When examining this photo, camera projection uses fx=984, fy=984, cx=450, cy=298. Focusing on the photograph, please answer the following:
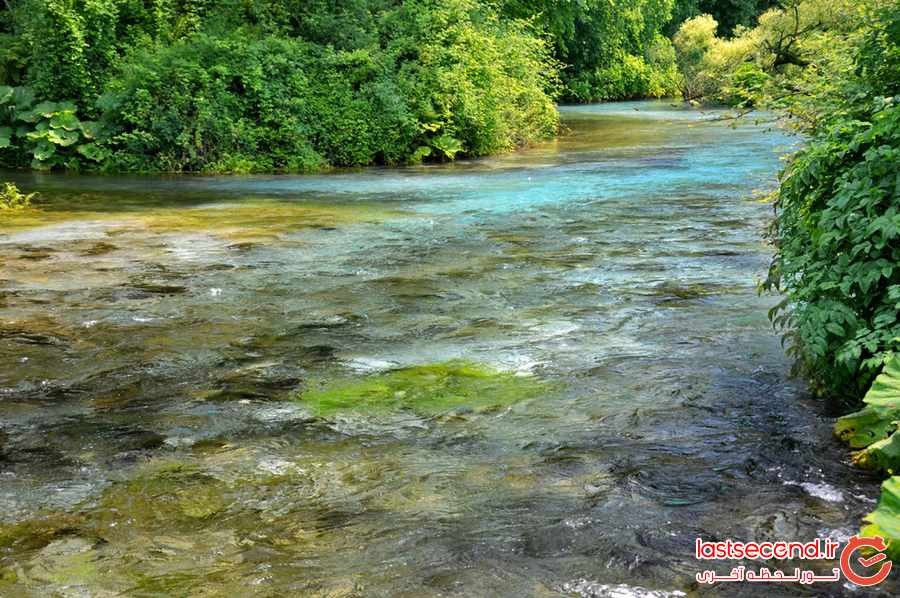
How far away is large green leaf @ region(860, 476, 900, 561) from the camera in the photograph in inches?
141

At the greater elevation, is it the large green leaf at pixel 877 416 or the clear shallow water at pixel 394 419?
the large green leaf at pixel 877 416

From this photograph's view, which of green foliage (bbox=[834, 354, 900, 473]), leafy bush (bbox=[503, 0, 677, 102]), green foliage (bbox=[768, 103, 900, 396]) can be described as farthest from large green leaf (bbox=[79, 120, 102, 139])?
leafy bush (bbox=[503, 0, 677, 102])

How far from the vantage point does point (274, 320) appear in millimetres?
7801

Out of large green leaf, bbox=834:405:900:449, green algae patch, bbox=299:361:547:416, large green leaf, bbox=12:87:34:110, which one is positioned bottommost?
green algae patch, bbox=299:361:547:416

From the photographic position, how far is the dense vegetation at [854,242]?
4711 millimetres

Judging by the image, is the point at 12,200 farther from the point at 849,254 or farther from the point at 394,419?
the point at 849,254

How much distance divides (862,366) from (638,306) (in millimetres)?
3294

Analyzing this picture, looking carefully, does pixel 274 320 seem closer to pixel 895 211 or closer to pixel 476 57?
pixel 895 211

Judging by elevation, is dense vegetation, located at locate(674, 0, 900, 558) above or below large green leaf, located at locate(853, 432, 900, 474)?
above

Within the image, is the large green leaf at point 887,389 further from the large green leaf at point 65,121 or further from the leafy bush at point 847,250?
the large green leaf at point 65,121

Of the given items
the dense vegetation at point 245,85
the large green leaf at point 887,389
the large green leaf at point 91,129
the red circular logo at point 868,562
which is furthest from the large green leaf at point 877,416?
the large green leaf at point 91,129

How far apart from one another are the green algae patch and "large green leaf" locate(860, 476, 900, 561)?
2.57m

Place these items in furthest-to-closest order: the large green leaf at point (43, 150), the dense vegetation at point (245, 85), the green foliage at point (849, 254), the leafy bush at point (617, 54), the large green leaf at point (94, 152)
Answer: the leafy bush at point (617, 54) → the large green leaf at point (43, 150) → the large green leaf at point (94, 152) → the dense vegetation at point (245, 85) → the green foliage at point (849, 254)

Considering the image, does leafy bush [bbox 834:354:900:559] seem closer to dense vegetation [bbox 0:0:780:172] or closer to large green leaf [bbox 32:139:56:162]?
dense vegetation [bbox 0:0:780:172]
